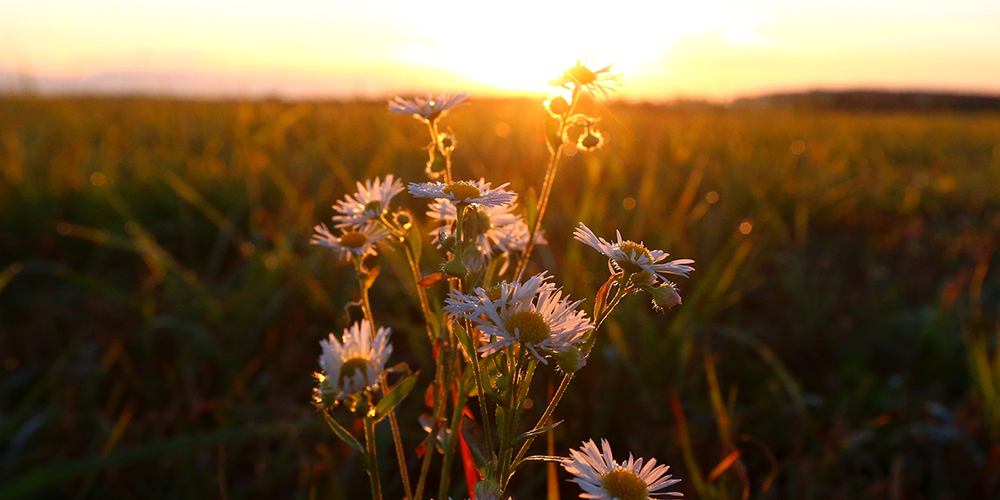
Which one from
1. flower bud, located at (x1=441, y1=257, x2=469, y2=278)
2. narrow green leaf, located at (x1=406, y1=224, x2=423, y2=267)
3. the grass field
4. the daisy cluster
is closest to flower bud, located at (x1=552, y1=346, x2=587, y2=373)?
the daisy cluster

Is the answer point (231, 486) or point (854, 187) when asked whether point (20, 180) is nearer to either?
point (231, 486)

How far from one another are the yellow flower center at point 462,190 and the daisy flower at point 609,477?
23 centimetres

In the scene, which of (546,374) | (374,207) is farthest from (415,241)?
(546,374)

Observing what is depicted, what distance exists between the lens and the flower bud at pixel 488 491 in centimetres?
49

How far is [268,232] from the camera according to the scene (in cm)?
221

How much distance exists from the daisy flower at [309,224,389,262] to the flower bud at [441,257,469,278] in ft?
0.45

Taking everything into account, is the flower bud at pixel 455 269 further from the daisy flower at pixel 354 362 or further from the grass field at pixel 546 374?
the grass field at pixel 546 374

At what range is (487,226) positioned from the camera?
62 cm

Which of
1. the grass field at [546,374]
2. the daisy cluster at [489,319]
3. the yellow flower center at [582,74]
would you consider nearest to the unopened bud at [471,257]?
the daisy cluster at [489,319]

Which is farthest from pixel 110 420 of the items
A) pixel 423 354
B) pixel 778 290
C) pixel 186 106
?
pixel 186 106

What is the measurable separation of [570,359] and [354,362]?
0.70ft

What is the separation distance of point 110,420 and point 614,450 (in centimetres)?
120

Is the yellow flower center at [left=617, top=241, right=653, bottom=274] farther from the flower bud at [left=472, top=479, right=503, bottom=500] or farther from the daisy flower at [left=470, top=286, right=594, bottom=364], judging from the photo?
the flower bud at [left=472, top=479, right=503, bottom=500]

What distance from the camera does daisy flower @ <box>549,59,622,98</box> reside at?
63 centimetres
